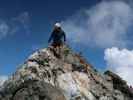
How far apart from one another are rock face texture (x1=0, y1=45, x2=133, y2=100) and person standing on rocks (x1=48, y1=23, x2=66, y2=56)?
1.66 feet

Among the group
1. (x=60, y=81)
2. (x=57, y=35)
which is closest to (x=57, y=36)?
(x=57, y=35)

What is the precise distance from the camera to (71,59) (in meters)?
67.1

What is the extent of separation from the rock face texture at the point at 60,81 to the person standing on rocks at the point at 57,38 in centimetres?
50

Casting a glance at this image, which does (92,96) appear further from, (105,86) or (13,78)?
(13,78)

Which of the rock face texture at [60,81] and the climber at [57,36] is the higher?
the climber at [57,36]

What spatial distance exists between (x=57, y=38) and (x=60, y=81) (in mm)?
7791

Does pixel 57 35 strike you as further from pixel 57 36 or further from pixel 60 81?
pixel 60 81

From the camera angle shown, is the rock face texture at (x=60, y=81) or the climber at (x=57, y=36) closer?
the rock face texture at (x=60, y=81)

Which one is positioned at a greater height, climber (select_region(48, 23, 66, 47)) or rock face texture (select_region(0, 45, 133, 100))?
climber (select_region(48, 23, 66, 47))

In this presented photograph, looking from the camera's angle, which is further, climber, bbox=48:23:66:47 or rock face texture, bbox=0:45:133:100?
climber, bbox=48:23:66:47

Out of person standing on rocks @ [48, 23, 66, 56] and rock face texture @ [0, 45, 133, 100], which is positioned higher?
person standing on rocks @ [48, 23, 66, 56]

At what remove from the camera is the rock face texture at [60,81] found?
199 ft

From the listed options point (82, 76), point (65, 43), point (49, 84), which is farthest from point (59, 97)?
point (65, 43)

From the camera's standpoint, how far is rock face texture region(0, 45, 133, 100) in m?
60.7
